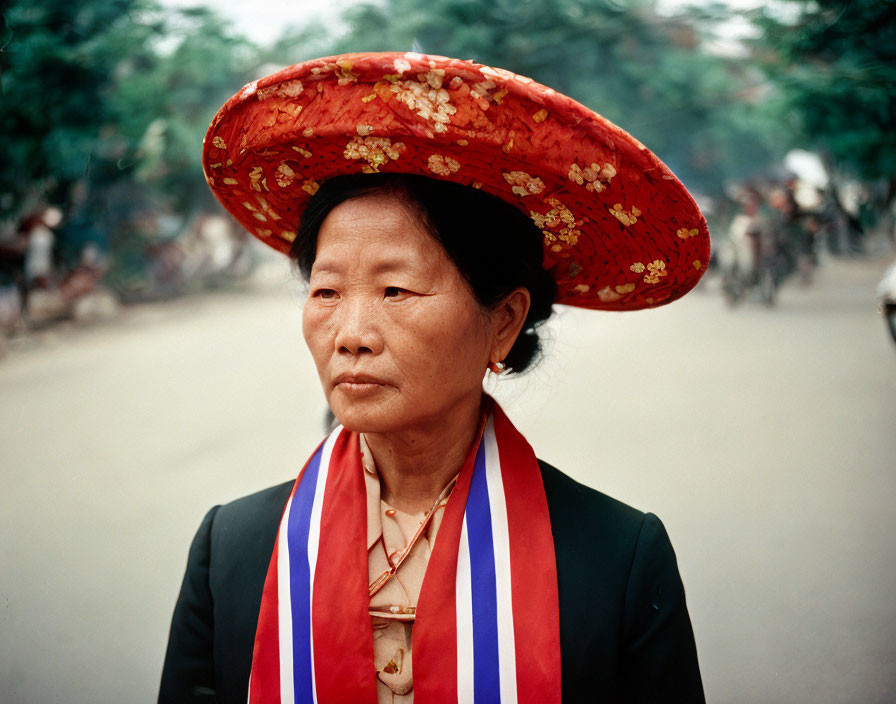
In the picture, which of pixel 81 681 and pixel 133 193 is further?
pixel 133 193

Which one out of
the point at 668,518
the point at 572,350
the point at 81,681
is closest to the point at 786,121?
the point at 572,350

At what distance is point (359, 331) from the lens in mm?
1034

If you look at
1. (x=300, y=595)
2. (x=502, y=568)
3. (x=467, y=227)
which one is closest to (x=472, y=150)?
(x=467, y=227)

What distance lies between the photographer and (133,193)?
342 inches

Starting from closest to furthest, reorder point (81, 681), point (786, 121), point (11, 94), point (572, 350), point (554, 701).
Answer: point (554, 701)
point (81, 681)
point (11, 94)
point (786, 121)
point (572, 350)

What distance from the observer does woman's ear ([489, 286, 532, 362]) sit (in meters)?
1.20

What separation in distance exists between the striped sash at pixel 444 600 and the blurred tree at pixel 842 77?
10.0 feet

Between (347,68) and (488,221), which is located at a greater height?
(347,68)

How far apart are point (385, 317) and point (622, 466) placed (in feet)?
10.3

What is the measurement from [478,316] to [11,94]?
4.28 meters

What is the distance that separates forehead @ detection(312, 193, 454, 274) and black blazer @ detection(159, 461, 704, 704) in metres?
0.49

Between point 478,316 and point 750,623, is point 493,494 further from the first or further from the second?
point 750,623

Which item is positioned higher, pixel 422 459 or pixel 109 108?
pixel 109 108

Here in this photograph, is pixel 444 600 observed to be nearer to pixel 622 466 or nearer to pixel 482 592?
pixel 482 592
